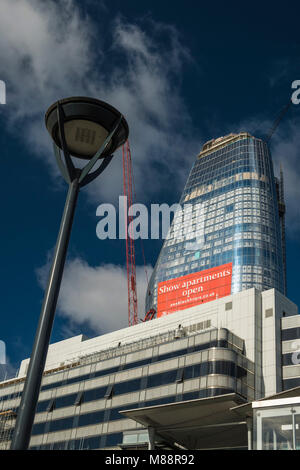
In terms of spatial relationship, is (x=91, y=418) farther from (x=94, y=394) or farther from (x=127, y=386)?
(x=127, y=386)

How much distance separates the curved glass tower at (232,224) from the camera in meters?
148

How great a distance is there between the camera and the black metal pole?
12.2 meters

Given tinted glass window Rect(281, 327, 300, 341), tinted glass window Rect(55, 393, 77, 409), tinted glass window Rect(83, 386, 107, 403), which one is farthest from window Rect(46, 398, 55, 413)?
tinted glass window Rect(281, 327, 300, 341)

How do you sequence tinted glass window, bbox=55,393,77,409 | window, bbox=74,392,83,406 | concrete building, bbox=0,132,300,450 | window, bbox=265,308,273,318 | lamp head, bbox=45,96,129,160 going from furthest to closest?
tinted glass window, bbox=55,393,77,409 → window, bbox=74,392,83,406 → window, bbox=265,308,273,318 → concrete building, bbox=0,132,300,450 → lamp head, bbox=45,96,129,160

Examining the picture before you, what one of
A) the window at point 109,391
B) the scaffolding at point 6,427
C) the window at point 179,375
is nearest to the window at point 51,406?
the scaffolding at point 6,427

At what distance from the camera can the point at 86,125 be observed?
57.1 feet

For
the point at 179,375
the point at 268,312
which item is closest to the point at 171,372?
the point at 179,375

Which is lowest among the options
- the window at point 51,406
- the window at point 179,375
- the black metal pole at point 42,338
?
the black metal pole at point 42,338

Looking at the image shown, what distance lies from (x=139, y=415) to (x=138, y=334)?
47.8 metres

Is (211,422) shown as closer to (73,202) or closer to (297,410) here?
(297,410)

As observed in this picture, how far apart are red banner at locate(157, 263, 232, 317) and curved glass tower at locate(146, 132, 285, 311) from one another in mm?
6453

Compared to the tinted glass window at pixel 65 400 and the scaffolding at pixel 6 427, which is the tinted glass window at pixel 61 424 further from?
the scaffolding at pixel 6 427

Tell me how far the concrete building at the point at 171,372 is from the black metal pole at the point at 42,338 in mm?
46665

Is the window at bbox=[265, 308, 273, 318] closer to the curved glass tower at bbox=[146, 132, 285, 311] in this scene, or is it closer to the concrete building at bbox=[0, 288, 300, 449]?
the concrete building at bbox=[0, 288, 300, 449]
